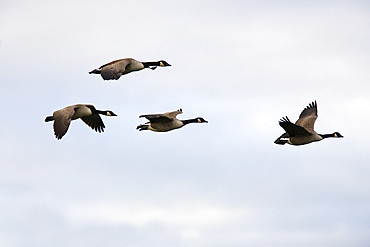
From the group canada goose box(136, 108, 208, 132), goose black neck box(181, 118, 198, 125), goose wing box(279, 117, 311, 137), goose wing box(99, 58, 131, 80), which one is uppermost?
goose wing box(99, 58, 131, 80)

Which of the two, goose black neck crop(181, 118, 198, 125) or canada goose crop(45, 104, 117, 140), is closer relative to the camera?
canada goose crop(45, 104, 117, 140)

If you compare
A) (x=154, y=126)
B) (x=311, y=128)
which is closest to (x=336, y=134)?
(x=311, y=128)

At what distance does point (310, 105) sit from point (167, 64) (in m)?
5.95

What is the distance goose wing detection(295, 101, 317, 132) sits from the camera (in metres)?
32.8

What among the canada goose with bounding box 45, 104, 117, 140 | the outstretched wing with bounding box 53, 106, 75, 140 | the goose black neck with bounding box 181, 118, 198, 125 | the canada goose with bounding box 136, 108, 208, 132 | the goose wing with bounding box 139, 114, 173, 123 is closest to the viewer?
the outstretched wing with bounding box 53, 106, 75, 140

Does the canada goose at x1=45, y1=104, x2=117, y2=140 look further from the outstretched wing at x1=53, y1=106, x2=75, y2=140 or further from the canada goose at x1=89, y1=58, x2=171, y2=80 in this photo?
the canada goose at x1=89, y1=58, x2=171, y2=80

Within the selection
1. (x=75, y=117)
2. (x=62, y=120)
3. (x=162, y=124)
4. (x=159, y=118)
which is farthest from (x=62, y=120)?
(x=162, y=124)

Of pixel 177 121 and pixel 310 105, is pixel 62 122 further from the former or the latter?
pixel 310 105

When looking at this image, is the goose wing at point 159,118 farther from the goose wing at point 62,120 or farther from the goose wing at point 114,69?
the goose wing at point 62,120

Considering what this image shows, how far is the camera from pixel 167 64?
34.6 meters

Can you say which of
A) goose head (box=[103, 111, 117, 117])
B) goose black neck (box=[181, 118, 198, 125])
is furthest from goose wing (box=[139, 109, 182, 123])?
goose head (box=[103, 111, 117, 117])

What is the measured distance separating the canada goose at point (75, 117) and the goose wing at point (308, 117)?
728 centimetres

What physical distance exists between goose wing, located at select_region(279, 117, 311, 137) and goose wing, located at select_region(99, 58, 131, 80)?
5.91 meters

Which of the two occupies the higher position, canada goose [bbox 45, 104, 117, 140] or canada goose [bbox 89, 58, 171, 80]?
canada goose [bbox 89, 58, 171, 80]
